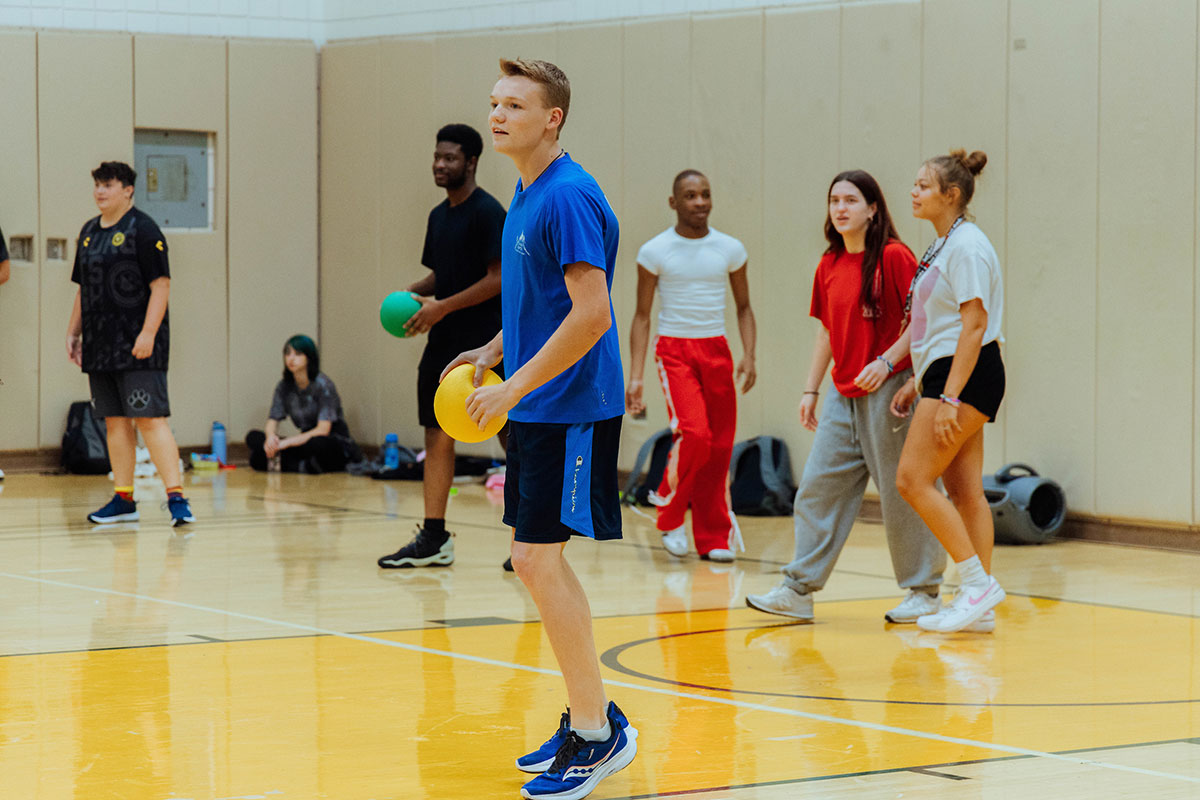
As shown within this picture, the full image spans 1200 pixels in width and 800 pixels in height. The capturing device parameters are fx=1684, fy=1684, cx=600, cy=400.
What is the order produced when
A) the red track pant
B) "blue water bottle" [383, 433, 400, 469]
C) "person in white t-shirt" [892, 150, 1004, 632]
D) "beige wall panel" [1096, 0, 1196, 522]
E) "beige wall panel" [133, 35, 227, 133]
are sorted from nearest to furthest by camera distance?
1. "person in white t-shirt" [892, 150, 1004, 632]
2. the red track pant
3. "beige wall panel" [1096, 0, 1196, 522]
4. "blue water bottle" [383, 433, 400, 469]
5. "beige wall panel" [133, 35, 227, 133]

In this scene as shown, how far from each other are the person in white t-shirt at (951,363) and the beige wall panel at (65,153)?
362 inches

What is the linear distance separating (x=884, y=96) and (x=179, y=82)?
6561 millimetres

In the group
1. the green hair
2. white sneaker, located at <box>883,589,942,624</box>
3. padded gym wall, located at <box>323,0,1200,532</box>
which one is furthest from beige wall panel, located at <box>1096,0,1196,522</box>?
the green hair

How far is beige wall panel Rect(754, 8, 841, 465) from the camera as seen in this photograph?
1159cm

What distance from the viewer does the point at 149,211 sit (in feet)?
47.9

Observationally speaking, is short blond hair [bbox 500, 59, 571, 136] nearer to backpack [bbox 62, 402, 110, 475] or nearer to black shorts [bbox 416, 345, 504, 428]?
black shorts [bbox 416, 345, 504, 428]

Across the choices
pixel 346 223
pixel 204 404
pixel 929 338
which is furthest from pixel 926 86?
pixel 204 404

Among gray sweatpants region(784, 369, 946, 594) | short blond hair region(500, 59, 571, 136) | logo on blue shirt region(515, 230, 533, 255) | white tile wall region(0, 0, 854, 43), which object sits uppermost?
white tile wall region(0, 0, 854, 43)

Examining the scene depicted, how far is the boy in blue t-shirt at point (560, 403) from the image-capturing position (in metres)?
4.33

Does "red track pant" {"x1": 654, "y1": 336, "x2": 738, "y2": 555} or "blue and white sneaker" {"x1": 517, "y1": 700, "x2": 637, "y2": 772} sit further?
"red track pant" {"x1": 654, "y1": 336, "x2": 738, "y2": 555}

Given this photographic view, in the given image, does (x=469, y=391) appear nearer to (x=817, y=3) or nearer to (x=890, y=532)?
(x=890, y=532)

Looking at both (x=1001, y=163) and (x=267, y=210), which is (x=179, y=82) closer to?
(x=267, y=210)

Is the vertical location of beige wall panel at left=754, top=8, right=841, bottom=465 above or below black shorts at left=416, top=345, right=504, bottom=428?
above

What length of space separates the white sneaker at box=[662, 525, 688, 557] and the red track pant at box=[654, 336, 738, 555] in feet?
0.24
